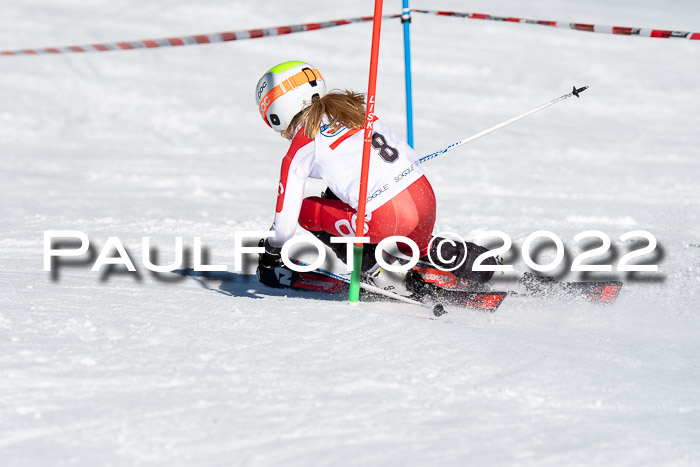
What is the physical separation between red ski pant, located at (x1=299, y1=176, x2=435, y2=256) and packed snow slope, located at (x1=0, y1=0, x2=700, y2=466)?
0.39 meters

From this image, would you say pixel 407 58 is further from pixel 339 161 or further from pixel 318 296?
pixel 318 296

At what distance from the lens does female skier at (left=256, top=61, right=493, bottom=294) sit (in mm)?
3818

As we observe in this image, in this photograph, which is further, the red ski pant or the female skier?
the red ski pant

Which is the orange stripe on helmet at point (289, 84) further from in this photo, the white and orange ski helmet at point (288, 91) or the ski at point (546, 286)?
the ski at point (546, 286)

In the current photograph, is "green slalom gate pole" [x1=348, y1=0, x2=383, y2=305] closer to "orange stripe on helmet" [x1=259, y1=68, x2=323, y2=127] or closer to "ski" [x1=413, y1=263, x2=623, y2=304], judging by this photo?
"orange stripe on helmet" [x1=259, y1=68, x2=323, y2=127]

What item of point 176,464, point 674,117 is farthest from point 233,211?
point 674,117

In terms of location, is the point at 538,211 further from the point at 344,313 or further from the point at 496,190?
the point at 344,313

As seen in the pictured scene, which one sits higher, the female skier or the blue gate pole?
the blue gate pole

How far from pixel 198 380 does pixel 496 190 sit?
6526mm

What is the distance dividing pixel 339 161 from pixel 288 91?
430 millimetres

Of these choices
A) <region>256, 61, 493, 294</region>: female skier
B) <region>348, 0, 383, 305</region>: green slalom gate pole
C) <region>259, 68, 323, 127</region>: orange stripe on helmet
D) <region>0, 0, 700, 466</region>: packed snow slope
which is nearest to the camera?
<region>0, 0, 700, 466</region>: packed snow slope

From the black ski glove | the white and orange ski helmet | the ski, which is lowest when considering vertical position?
the ski

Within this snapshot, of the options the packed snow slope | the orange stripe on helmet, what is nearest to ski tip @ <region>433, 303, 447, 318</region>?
the packed snow slope

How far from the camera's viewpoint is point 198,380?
108 inches
